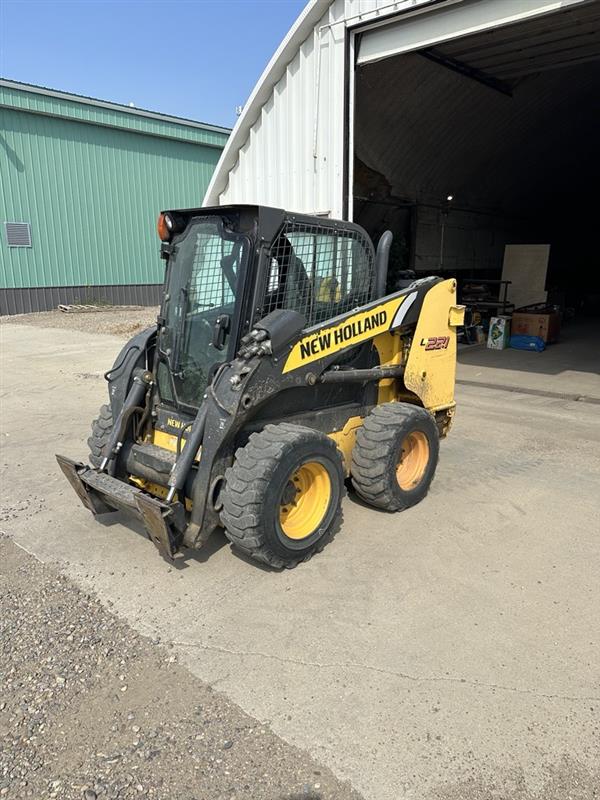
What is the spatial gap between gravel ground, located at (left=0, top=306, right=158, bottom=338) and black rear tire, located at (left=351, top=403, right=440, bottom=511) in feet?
37.8

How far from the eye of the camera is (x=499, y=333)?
42.0 ft

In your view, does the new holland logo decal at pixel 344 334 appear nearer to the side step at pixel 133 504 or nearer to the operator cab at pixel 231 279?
the operator cab at pixel 231 279

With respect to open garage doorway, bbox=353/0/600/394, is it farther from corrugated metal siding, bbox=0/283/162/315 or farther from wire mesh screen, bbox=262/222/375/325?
corrugated metal siding, bbox=0/283/162/315

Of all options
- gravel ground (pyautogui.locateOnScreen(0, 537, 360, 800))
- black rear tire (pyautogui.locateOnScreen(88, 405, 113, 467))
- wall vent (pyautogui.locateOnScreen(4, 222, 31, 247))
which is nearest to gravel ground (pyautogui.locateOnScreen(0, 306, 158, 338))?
wall vent (pyautogui.locateOnScreen(4, 222, 31, 247))

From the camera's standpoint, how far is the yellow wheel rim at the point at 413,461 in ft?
15.6

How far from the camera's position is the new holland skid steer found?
11.5 feet

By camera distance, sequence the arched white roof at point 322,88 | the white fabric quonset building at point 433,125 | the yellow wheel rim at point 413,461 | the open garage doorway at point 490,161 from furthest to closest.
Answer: the open garage doorway at point 490,161 → the white fabric quonset building at point 433,125 → the arched white roof at point 322,88 → the yellow wheel rim at point 413,461

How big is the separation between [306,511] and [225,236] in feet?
6.28

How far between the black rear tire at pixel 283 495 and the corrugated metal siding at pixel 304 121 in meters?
5.61

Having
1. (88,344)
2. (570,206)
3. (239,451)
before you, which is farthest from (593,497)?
(570,206)

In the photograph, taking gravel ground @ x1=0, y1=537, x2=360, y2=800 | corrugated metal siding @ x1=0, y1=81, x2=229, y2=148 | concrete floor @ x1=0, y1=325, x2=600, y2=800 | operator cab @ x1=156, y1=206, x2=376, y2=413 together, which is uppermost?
corrugated metal siding @ x1=0, y1=81, x2=229, y2=148

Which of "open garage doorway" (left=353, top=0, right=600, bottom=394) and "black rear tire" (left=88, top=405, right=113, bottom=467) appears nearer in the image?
"black rear tire" (left=88, top=405, right=113, bottom=467)

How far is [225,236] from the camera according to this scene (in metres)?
3.84

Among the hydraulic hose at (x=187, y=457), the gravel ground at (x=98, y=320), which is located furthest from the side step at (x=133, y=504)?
the gravel ground at (x=98, y=320)
